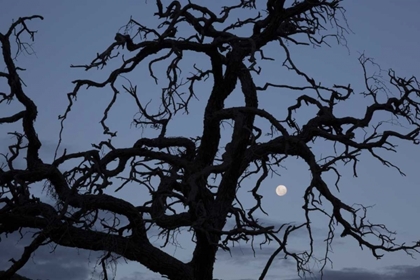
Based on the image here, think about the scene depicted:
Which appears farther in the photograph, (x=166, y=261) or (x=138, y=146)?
(x=138, y=146)

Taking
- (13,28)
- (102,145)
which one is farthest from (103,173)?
(13,28)

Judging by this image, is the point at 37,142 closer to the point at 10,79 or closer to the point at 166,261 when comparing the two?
the point at 10,79

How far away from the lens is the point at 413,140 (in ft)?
43.7

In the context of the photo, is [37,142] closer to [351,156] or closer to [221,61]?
[221,61]

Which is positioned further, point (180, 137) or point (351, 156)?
point (180, 137)

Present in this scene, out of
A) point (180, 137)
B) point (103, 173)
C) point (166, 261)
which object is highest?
point (180, 137)

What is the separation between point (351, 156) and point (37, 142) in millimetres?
6070

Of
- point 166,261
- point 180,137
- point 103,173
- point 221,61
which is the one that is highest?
point 221,61

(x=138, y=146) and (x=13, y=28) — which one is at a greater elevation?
(x=13, y=28)

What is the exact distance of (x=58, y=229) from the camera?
39.4 ft

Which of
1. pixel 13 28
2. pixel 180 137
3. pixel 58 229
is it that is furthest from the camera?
pixel 180 137

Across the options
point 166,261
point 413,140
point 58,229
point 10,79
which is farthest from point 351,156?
point 10,79

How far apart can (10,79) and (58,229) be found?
9.74 feet

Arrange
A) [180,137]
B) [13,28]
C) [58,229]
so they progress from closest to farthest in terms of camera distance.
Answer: [58,229]
[13,28]
[180,137]
